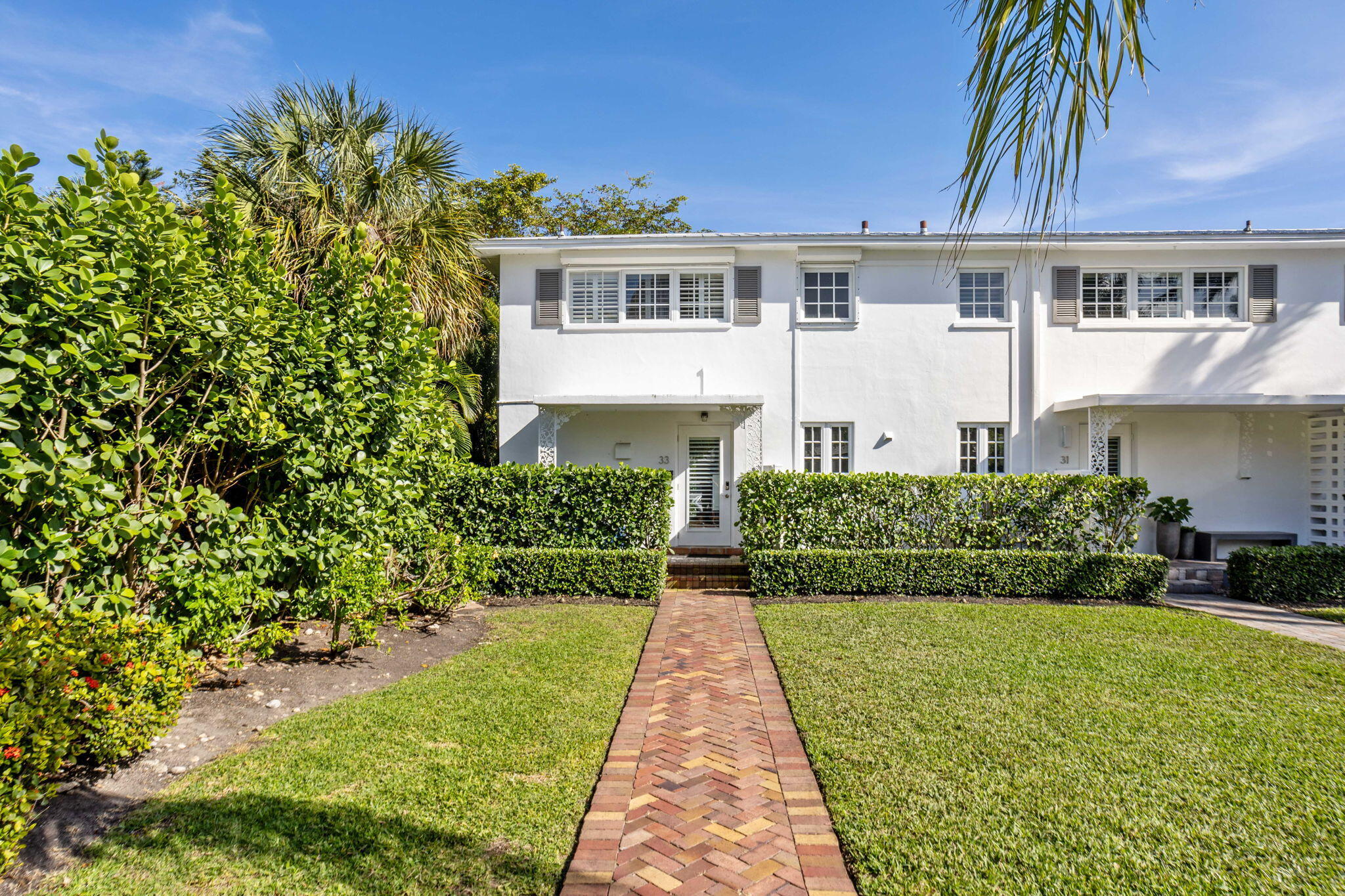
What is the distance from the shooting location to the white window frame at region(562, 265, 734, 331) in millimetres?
13547

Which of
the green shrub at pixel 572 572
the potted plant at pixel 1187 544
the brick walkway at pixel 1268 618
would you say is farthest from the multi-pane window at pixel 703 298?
the potted plant at pixel 1187 544

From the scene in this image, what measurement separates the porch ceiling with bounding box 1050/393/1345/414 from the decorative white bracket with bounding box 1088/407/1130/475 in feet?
0.63

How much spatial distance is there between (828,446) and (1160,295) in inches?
274

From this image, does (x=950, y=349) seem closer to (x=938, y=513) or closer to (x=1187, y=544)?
(x=938, y=513)

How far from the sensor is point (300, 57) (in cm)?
1141

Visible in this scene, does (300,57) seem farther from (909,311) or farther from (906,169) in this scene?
(906,169)

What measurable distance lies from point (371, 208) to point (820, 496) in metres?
8.76

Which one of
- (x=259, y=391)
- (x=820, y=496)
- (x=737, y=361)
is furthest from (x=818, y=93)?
(x=737, y=361)

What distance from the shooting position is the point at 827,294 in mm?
13766

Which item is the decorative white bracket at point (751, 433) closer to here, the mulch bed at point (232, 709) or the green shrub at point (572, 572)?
the green shrub at point (572, 572)

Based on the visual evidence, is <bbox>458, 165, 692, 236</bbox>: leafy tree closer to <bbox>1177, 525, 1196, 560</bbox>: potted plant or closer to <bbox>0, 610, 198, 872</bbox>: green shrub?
<bbox>1177, 525, 1196, 560</bbox>: potted plant

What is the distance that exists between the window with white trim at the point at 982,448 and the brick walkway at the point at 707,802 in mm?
8641

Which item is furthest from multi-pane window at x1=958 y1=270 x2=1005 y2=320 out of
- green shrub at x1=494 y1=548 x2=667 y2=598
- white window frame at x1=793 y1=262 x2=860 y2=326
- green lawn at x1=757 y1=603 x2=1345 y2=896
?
green shrub at x1=494 y1=548 x2=667 y2=598

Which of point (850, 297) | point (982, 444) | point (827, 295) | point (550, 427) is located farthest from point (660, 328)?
point (982, 444)
